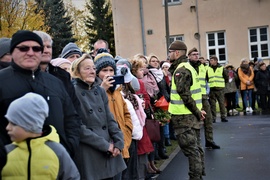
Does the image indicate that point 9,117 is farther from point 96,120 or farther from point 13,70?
point 96,120

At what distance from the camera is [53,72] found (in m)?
4.77

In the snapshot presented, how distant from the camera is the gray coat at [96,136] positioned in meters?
4.98

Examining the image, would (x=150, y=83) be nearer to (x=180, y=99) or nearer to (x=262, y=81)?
(x=180, y=99)

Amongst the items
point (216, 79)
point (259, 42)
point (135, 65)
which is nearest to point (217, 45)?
point (259, 42)

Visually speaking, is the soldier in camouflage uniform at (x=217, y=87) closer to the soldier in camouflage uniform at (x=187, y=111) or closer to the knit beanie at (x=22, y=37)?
the soldier in camouflage uniform at (x=187, y=111)

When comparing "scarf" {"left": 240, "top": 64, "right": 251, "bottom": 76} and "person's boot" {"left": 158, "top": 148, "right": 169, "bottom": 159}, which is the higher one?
"scarf" {"left": 240, "top": 64, "right": 251, "bottom": 76}

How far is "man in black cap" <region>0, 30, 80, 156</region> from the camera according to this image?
3.79 meters

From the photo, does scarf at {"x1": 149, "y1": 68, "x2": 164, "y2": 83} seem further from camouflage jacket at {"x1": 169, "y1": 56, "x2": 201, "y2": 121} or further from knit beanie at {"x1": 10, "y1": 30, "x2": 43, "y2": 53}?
knit beanie at {"x1": 10, "y1": 30, "x2": 43, "y2": 53}

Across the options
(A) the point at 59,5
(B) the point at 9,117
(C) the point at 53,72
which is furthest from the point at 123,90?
(A) the point at 59,5

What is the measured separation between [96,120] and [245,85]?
1479cm

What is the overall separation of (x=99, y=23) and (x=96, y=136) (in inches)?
1881

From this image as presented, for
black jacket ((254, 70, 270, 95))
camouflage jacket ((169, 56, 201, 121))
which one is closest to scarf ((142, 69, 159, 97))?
camouflage jacket ((169, 56, 201, 121))

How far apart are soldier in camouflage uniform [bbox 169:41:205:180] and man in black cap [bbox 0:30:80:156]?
3543 mm

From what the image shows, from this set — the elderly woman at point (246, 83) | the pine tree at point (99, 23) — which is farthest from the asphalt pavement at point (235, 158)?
the pine tree at point (99, 23)
